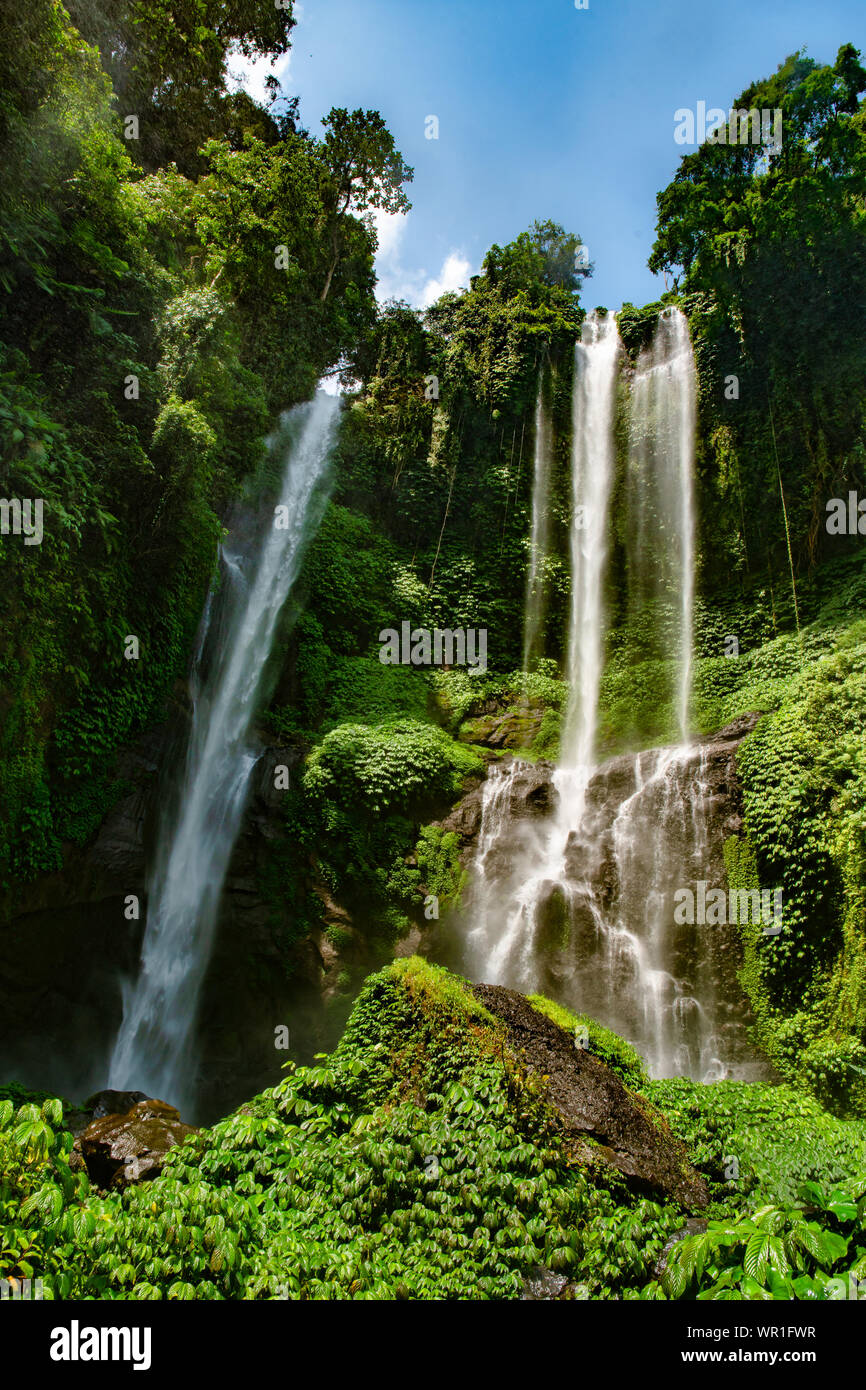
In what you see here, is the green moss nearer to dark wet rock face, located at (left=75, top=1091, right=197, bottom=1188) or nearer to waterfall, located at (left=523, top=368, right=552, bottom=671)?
dark wet rock face, located at (left=75, top=1091, right=197, bottom=1188)

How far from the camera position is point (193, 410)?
10914mm

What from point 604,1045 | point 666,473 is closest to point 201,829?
point 604,1045

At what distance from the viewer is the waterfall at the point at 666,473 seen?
661 inches

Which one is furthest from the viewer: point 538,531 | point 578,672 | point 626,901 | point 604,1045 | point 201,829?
point 538,531

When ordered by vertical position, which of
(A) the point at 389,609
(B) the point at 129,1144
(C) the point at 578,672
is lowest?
(B) the point at 129,1144

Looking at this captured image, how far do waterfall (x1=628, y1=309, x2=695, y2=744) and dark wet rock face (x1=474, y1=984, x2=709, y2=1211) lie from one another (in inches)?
446

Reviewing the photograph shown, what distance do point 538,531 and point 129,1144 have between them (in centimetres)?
1663

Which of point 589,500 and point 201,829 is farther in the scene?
point 589,500

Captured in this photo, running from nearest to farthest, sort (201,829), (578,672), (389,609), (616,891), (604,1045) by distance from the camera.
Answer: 1. (604,1045)
2. (616,891)
3. (201,829)
4. (578,672)
5. (389,609)

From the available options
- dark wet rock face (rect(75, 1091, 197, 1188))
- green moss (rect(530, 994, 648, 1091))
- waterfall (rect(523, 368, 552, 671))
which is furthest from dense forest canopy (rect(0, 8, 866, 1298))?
dark wet rock face (rect(75, 1091, 197, 1188))

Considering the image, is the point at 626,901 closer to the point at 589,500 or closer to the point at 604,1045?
the point at 604,1045

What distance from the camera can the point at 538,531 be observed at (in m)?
18.9

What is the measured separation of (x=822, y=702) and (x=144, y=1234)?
393 inches

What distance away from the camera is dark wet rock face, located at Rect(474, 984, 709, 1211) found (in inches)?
196
